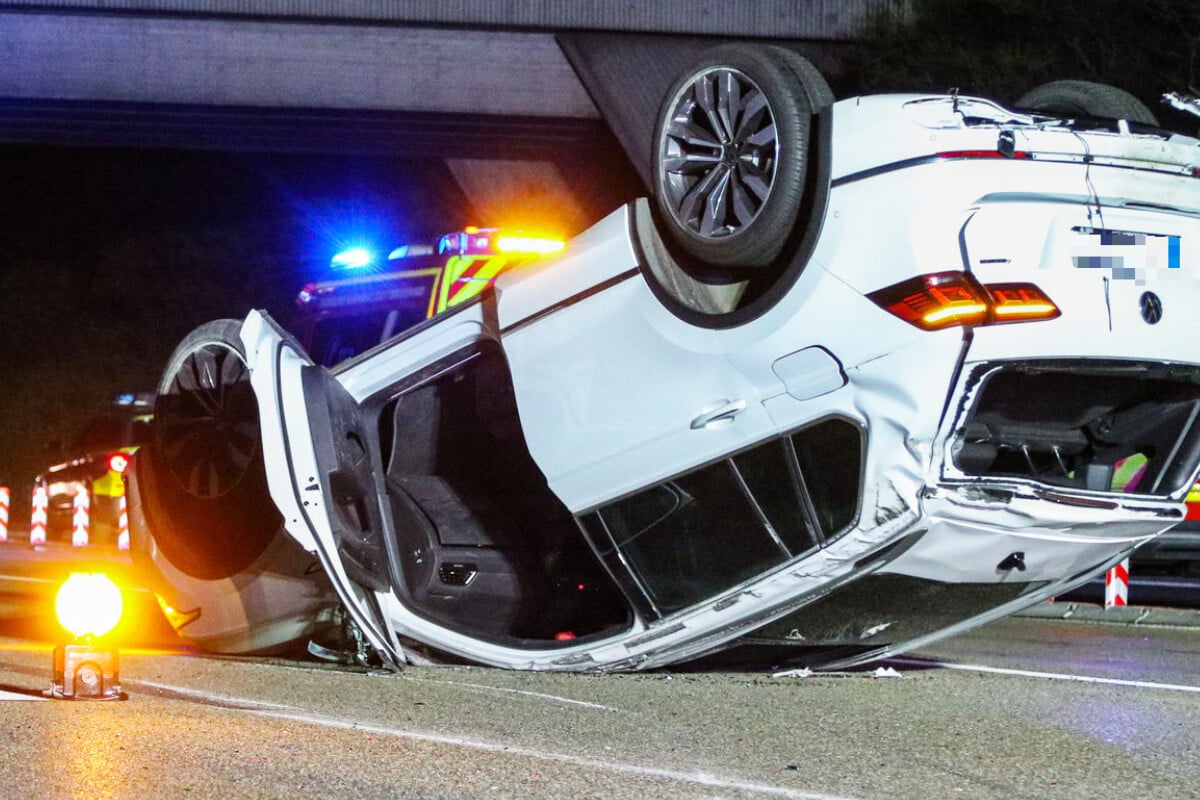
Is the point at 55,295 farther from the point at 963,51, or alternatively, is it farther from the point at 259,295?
the point at 963,51

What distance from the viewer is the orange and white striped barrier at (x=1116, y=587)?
10570 millimetres

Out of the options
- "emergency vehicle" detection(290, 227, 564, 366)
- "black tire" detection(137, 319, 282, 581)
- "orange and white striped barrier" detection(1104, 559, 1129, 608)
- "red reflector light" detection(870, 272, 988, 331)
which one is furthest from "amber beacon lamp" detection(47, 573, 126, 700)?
"orange and white striped barrier" detection(1104, 559, 1129, 608)

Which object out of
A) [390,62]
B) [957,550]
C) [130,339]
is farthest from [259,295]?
[957,550]

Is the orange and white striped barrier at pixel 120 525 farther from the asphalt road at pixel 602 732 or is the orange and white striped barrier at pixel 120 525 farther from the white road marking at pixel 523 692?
the white road marking at pixel 523 692

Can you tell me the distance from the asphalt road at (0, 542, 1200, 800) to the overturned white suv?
0.29 meters

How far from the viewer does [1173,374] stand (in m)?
5.27

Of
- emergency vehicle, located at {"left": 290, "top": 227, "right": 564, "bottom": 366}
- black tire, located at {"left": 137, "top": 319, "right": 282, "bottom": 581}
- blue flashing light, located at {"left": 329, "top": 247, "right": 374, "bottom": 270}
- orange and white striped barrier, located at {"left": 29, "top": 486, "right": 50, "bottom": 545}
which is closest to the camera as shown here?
black tire, located at {"left": 137, "top": 319, "right": 282, "bottom": 581}

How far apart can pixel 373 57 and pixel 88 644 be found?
68.4ft

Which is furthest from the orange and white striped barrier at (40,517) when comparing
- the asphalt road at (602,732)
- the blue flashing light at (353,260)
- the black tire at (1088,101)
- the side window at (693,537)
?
the black tire at (1088,101)

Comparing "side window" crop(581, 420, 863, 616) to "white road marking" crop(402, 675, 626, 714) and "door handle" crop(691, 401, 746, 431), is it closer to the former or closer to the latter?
"door handle" crop(691, 401, 746, 431)

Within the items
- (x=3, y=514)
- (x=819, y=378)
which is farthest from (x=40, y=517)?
(x=819, y=378)

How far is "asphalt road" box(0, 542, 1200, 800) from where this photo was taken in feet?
15.5

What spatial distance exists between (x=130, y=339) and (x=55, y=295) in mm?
2228

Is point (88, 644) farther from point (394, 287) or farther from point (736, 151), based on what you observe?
point (394, 287)
